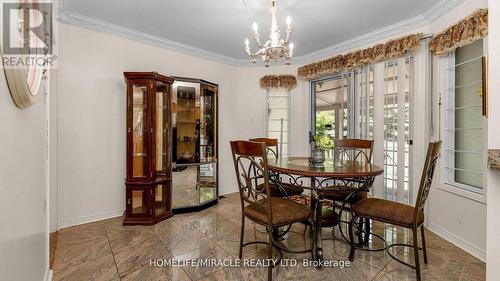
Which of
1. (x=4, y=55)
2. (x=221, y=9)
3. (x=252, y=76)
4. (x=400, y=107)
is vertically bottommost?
A: (x=4, y=55)

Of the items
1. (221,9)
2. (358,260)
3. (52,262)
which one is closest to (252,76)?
(221,9)

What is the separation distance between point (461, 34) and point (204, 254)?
3.26 metres

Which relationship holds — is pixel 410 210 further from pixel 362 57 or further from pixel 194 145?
pixel 194 145

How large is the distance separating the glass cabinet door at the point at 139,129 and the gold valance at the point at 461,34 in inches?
135

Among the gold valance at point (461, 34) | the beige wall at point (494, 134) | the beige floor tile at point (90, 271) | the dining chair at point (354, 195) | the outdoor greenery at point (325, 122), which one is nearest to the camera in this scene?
the beige wall at point (494, 134)

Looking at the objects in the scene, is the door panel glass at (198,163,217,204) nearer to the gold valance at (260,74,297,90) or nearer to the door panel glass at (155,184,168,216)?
the door panel glass at (155,184,168,216)

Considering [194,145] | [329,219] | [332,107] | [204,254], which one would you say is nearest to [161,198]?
[194,145]

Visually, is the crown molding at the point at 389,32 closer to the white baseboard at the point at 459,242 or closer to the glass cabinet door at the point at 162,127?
the white baseboard at the point at 459,242

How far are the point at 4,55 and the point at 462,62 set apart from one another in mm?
3575

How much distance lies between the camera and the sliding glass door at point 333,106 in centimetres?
378

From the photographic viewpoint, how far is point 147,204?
9.55ft

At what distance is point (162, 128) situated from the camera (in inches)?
126

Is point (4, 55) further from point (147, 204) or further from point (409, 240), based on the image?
point (409, 240)

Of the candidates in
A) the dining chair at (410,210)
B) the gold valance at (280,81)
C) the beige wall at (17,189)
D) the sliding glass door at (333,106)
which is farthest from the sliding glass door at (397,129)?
the beige wall at (17,189)
